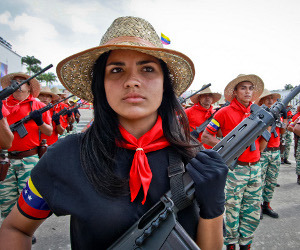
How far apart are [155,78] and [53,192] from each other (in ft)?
2.58

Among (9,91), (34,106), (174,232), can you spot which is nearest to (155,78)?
(174,232)

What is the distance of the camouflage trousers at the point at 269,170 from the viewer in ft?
13.7

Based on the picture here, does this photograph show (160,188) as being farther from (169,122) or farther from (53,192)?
(53,192)

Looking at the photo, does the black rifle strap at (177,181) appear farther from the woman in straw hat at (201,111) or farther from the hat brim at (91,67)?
the woman in straw hat at (201,111)

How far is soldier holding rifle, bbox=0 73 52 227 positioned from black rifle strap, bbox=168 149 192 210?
287 centimetres

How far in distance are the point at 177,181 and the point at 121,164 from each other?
0.31m

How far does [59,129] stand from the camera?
550 cm

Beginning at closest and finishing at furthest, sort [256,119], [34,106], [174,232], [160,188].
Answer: [174,232]
[160,188]
[256,119]
[34,106]

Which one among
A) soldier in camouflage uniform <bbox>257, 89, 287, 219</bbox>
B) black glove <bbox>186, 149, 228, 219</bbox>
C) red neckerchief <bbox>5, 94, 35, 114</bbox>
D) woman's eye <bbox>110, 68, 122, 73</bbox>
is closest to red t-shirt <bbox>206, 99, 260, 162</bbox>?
soldier in camouflage uniform <bbox>257, 89, 287, 219</bbox>

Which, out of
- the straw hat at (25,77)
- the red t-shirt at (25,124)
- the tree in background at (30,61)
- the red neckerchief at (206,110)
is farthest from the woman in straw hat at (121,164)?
the tree in background at (30,61)

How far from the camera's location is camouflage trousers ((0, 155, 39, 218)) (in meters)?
3.12

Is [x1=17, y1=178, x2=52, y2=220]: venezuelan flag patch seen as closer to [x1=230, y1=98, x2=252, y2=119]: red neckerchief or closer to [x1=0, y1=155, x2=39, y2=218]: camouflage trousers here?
[x1=0, y1=155, x2=39, y2=218]: camouflage trousers

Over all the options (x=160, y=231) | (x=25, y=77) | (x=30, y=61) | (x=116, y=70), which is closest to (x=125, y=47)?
(x=116, y=70)

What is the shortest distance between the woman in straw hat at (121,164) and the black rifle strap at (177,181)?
4 centimetres
